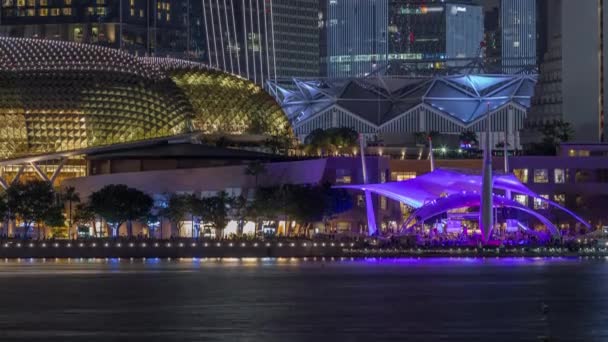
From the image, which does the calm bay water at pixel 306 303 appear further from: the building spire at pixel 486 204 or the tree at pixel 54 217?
the tree at pixel 54 217

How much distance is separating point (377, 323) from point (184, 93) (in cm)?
11886

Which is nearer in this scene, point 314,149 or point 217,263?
point 217,263

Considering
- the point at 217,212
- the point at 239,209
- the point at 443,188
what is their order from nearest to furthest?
1. the point at 443,188
2. the point at 217,212
3. the point at 239,209

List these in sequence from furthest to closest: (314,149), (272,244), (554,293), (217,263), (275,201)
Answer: (314,149) → (275,201) → (272,244) → (217,263) → (554,293)

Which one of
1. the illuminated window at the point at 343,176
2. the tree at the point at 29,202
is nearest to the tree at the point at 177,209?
the tree at the point at 29,202

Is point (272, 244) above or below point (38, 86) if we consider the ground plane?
below

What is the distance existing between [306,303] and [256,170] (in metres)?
89.0

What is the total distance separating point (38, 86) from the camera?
17112 centimetres

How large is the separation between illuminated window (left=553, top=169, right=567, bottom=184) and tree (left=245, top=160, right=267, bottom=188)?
28956mm

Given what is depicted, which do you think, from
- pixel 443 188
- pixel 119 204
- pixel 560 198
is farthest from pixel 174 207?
pixel 560 198

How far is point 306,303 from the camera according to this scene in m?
72.1

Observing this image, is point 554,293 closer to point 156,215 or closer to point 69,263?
point 69,263

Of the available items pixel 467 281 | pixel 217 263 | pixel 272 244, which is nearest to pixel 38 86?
pixel 272 244

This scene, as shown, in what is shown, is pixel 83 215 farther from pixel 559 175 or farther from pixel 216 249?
pixel 559 175
